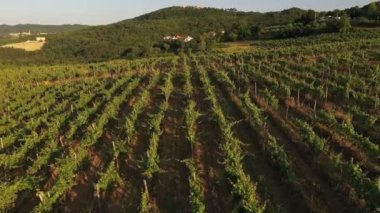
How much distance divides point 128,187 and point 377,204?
27.7 ft

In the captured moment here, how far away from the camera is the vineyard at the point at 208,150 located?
1602 cm

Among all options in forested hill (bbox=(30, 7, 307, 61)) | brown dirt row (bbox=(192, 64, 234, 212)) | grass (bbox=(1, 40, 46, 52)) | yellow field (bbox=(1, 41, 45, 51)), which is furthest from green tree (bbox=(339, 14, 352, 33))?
yellow field (bbox=(1, 41, 45, 51))

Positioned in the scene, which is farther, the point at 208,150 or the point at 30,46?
the point at 30,46

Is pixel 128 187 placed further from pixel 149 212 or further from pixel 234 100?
pixel 234 100

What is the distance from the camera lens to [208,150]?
21.0m

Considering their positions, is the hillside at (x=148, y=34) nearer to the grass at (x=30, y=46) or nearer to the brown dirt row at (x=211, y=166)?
the grass at (x=30, y=46)

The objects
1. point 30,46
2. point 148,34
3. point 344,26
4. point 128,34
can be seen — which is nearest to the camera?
point 344,26

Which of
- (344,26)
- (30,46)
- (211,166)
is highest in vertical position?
(344,26)

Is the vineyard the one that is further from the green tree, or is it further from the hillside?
the hillside

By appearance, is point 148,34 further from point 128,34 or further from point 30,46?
point 30,46

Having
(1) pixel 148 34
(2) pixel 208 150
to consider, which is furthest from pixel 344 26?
(1) pixel 148 34

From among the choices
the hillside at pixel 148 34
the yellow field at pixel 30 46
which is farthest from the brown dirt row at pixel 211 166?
the yellow field at pixel 30 46

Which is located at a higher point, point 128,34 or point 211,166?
→ point 211,166

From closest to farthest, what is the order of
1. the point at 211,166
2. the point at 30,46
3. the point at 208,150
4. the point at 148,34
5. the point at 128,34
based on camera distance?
1. the point at 211,166
2. the point at 208,150
3. the point at 30,46
4. the point at 148,34
5. the point at 128,34
